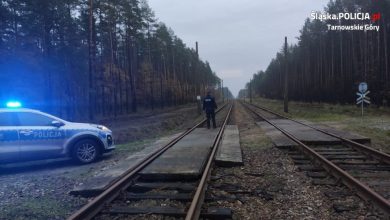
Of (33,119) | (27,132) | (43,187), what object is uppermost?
(33,119)

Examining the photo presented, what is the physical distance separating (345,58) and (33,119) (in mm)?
53783

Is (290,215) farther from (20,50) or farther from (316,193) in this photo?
(20,50)

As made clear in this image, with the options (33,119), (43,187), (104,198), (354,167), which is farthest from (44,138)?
(354,167)

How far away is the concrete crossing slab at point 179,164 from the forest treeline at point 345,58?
25.1 meters

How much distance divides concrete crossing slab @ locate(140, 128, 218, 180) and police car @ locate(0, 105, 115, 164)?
2137mm

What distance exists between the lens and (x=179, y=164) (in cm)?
923

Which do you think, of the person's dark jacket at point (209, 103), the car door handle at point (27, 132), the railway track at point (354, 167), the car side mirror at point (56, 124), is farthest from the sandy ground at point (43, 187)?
the person's dark jacket at point (209, 103)

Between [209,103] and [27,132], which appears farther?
[209,103]

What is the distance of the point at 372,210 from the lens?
227 inches

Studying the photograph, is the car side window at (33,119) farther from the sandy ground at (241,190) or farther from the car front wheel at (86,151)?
the sandy ground at (241,190)

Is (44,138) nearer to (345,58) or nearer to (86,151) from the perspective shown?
(86,151)

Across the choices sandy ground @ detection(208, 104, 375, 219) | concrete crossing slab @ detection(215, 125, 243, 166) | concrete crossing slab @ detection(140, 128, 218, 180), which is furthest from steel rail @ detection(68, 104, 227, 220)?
concrete crossing slab @ detection(215, 125, 243, 166)

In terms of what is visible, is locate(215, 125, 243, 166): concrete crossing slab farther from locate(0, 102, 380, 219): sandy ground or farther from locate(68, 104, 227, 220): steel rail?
locate(68, 104, 227, 220): steel rail

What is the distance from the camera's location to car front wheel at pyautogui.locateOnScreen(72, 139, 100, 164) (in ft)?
36.3
